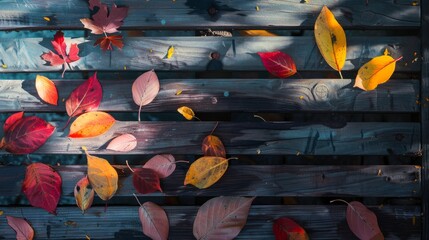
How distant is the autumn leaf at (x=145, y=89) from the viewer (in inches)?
58.7

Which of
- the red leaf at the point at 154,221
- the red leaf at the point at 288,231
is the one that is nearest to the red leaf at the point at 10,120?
the red leaf at the point at 154,221

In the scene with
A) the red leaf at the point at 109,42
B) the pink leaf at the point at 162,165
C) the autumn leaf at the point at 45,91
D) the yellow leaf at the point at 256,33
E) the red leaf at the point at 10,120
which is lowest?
the pink leaf at the point at 162,165

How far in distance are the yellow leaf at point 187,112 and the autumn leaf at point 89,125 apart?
24 centimetres

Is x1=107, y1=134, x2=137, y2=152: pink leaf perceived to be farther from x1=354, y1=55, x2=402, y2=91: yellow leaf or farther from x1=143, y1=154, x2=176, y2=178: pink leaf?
x1=354, y1=55, x2=402, y2=91: yellow leaf

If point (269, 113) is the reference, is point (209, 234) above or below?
below

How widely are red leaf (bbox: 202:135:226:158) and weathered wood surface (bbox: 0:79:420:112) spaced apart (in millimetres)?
98

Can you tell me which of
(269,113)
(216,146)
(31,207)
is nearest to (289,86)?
(269,113)

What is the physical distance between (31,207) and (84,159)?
237 mm

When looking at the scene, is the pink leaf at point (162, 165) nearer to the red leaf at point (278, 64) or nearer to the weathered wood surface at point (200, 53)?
the weathered wood surface at point (200, 53)

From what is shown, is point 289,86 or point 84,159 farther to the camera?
point 84,159

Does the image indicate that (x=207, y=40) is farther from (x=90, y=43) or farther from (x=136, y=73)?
(x=90, y=43)

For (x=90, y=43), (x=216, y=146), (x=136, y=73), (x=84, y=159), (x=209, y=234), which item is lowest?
(x=209, y=234)

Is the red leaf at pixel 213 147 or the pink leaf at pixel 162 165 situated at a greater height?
the red leaf at pixel 213 147

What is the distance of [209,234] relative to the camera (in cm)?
147
